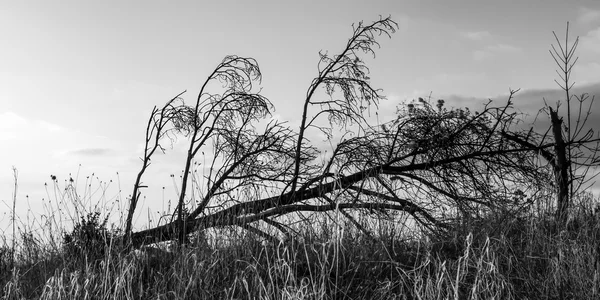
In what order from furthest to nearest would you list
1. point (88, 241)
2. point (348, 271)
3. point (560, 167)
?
point (560, 167)
point (88, 241)
point (348, 271)

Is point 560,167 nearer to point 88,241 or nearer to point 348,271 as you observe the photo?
point 348,271

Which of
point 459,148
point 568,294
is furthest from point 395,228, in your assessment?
point 459,148

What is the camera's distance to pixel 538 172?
9.05 m

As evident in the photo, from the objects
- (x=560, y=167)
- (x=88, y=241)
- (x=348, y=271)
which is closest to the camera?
(x=348, y=271)

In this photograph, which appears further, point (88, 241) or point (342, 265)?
point (88, 241)

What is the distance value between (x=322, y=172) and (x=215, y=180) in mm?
1955

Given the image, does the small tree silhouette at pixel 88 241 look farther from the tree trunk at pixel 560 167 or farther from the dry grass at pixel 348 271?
the tree trunk at pixel 560 167

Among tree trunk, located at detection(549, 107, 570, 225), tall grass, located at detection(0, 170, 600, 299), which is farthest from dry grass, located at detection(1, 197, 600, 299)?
tree trunk, located at detection(549, 107, 570, 225)

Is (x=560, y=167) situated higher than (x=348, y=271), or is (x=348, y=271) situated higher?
(x=560, y=167)

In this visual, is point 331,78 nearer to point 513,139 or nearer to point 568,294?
point 513,139

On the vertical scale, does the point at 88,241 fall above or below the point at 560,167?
below

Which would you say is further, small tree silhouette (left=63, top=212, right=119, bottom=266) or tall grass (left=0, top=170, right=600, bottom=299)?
small tree silhouette (left=63, top=212, right=119, bottom=266)

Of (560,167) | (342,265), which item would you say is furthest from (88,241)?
(560,167)

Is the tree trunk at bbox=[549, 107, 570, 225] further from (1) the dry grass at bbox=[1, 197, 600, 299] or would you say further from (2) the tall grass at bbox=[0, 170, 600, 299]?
(1) the dry grass at bbox=[1, 197, 600, 299]
